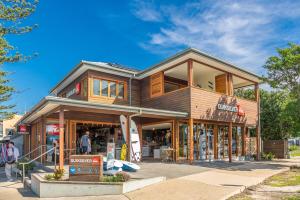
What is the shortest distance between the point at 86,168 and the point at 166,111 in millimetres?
6631

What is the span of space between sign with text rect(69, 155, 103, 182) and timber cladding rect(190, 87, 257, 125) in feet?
24.9

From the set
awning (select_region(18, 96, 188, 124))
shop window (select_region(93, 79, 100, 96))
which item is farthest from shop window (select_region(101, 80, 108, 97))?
awning (select_region(18, 96, 188, 124))

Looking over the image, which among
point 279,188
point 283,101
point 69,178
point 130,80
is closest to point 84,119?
point 130,80

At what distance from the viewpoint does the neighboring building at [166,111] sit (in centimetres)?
1706

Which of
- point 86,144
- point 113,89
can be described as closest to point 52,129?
point 86,144

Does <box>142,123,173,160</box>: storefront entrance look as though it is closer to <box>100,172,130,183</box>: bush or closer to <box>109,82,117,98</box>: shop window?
<box>109,82,117,98</box>: shop window

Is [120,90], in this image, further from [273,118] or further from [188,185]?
[273,118]

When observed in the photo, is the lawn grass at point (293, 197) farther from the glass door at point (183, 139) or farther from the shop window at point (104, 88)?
the shop window at point (104, 88)

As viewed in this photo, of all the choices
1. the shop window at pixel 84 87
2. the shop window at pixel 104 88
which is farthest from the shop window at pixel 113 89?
the shop window at pixel 84 87

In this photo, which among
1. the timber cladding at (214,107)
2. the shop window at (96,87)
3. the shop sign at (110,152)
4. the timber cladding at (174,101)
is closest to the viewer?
the shop sign at (110,152)

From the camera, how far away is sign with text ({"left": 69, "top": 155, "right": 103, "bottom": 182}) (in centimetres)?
1037

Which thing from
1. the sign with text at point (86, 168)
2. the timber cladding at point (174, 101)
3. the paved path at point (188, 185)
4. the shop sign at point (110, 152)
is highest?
the timber cladding at point (174, 101)

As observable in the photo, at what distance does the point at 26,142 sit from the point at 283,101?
69.4 ft

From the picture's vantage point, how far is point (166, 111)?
16156mm
